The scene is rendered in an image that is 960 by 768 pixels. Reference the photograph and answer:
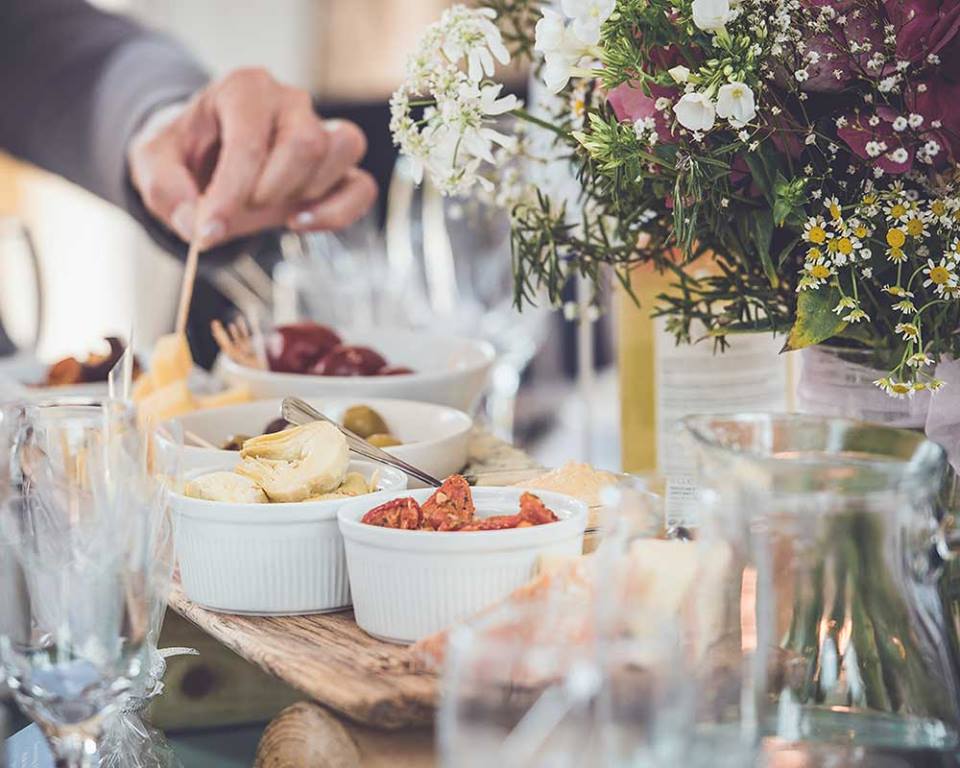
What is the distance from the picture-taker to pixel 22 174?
3.58 metres

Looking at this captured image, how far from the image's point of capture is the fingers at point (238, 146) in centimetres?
117

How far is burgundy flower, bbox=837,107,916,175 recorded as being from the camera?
24.1 inches

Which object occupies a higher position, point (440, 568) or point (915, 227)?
point (915, 227)

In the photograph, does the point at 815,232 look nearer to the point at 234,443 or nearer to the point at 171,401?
the point at 234,443

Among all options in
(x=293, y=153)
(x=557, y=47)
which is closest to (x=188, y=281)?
(x=293, y=153)

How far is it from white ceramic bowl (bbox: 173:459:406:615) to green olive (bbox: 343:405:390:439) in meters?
0.24

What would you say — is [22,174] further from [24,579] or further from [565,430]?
[24,579]

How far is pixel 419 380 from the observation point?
1.03 metres

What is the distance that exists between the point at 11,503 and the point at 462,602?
20cm

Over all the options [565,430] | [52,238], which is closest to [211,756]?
[565,430]

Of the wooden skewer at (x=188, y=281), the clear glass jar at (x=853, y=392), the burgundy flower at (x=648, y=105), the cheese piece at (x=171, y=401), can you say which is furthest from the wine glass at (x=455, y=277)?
the burgundy flower at (x=648, y=105)

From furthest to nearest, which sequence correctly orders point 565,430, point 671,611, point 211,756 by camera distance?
point 565,430
point 211,756
point 671,611

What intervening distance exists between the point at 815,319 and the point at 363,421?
1.29 ft

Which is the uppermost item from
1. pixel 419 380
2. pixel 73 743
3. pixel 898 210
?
pixel 898 210
